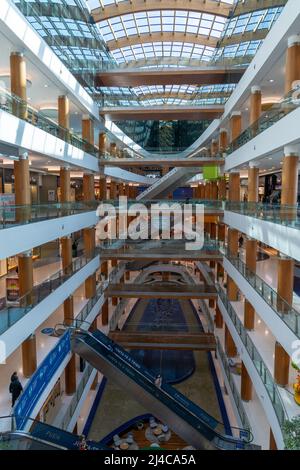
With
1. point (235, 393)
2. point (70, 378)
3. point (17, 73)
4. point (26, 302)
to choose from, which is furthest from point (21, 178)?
point (235, 393)

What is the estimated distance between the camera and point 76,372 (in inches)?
536

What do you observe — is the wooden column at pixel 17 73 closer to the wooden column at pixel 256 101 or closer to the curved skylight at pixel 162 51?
the wooden column at pixel 256 101

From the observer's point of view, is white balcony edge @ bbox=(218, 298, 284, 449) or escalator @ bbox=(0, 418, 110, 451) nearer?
escalator @ bbox=(0, 418, 110, 451)

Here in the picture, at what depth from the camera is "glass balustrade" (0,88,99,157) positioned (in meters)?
8.05

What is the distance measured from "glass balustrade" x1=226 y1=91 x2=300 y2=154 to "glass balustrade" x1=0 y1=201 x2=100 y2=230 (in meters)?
6.69

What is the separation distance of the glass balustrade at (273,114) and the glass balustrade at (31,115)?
6338mm

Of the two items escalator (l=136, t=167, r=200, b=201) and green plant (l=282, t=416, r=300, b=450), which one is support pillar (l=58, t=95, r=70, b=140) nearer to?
escalator (l=136, t=167, r=200, b=201)

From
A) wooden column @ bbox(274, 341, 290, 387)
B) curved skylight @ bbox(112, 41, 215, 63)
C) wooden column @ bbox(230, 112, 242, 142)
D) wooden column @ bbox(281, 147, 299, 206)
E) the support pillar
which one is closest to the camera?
wooden column @ bbox(281, 147, 299, 206)

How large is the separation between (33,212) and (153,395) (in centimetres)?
670

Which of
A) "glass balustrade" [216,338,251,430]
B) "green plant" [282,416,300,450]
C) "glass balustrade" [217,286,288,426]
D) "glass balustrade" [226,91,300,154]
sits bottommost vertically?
"glass balustrade" [216,338,251,430]

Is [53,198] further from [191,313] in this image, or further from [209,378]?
[209,378]

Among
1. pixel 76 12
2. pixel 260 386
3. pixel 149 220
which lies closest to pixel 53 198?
pixel 149 220

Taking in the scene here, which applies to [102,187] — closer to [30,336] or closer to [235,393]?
[30,336]

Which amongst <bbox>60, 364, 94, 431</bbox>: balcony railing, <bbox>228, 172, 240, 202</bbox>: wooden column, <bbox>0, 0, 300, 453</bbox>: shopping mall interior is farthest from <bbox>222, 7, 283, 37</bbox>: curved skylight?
<bbox>60, 364, 94, 431</bbox>: balcony railing
